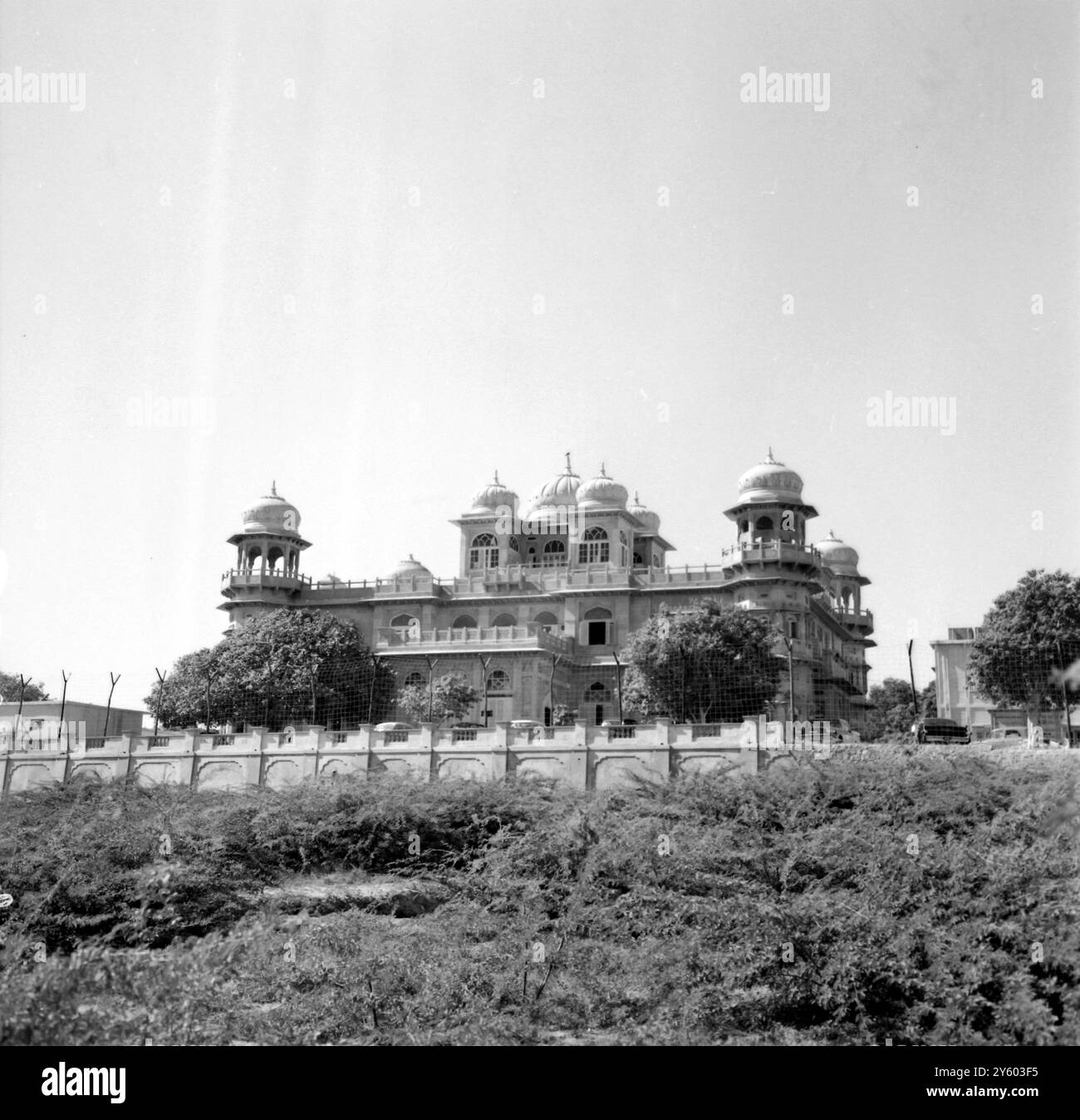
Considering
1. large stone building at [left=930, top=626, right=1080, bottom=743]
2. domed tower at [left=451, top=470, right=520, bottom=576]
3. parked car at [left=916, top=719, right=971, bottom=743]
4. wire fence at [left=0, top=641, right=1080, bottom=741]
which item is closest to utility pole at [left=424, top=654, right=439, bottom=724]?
wire fence at [left=0, top=641, right=1080, bottom=741]

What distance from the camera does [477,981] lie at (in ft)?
54.9

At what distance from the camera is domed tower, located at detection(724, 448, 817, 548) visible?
61.5 m

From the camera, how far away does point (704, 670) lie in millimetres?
51438

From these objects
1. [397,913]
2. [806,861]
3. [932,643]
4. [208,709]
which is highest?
[932,643]

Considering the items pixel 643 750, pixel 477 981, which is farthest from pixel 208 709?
pixel 477 981

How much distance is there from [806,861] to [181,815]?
44.4 feet

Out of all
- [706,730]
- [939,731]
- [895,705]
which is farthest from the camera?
[895,705]

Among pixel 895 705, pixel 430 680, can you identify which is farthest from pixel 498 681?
pixel 895 705

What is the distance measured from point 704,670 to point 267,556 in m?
29.1

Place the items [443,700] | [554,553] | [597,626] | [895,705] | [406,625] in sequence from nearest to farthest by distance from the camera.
Result: [443,700], [597,626], [406,625], [554,553], [895,705]

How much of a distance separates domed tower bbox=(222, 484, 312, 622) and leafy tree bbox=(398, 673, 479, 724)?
1414 cm

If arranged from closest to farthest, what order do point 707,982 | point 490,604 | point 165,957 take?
1. point 165,957
2. point 707,982
3. point 490,604

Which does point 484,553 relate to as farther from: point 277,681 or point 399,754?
point 399,754

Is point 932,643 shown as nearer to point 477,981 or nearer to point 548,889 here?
point 548,889
